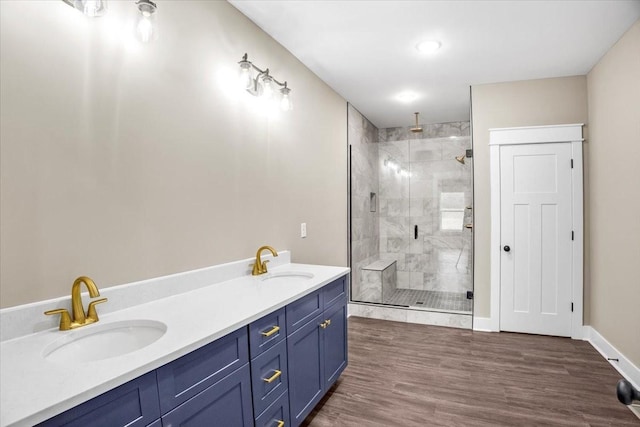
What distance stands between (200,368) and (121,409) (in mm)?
301

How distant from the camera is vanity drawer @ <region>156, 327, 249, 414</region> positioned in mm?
1092

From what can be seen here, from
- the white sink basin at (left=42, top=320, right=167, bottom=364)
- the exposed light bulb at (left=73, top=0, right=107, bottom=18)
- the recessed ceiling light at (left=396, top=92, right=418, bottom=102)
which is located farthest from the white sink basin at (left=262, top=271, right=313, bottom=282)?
the recessed ceiling light at (left=396, top=92, right=418, bottom=102)

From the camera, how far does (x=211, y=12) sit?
2.08 meters

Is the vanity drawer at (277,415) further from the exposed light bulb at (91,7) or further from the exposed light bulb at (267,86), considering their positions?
the exposed light bulb at (267,86)

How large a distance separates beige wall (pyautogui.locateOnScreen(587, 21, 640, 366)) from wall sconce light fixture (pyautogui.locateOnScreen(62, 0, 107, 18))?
327 centimetres

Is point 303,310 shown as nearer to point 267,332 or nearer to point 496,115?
point 267,332

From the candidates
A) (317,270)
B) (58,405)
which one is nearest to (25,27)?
(58,405)

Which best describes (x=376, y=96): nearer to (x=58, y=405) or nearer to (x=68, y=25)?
(x=68, y=25)

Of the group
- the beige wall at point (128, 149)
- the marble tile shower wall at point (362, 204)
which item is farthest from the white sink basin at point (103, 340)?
the marble tile shower wall at point (362, 204)

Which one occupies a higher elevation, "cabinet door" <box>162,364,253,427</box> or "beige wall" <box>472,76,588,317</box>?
"beige wall" <box>472,76,588,317</box>

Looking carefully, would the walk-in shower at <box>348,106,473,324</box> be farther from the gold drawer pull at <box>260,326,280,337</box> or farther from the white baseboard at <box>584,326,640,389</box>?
the gold drawer pull at <box>260,326,280,337</box>

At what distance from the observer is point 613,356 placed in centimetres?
286

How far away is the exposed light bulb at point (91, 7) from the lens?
4.15 feet

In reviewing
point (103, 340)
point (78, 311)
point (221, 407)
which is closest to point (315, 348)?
point (221, 407)
